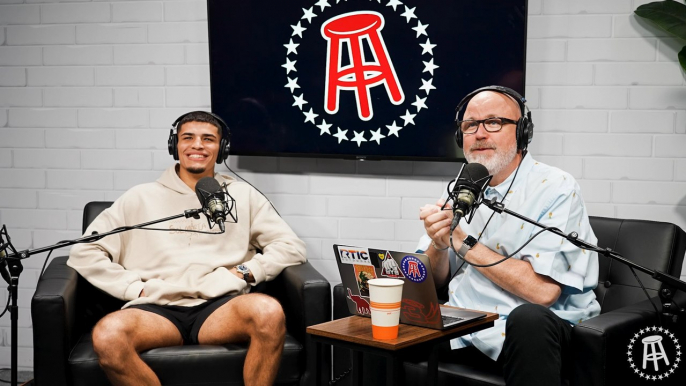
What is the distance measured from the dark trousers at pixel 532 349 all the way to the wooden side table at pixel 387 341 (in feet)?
0.34

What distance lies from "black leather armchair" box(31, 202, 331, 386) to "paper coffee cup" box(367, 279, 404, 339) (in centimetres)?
74

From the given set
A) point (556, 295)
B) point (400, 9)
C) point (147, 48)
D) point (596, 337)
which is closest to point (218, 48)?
point (147, 48)

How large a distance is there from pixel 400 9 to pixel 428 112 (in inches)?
18.0

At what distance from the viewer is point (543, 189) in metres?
2.40

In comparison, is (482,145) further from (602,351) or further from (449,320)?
(602,351)

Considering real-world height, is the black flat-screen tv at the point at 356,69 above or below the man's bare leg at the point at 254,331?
above

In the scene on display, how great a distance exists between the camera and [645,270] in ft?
6.12

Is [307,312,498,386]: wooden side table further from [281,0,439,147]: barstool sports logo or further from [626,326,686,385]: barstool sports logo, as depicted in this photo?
[281,0,439,147]: barstool sports logo

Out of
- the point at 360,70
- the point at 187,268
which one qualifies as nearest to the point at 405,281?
the point at 187,268

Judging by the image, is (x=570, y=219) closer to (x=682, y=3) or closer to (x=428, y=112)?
(x=428, y=112)

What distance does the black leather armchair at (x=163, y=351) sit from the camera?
2475 millimetres

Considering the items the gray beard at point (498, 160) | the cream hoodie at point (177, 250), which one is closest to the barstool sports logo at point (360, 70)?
the cream hoodie at point (177, 250)

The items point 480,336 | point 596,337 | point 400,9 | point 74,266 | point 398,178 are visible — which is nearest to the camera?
point 596,337

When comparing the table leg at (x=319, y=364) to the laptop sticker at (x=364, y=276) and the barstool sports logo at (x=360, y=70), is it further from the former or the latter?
the barstool sports logo at (x=360, y=70)
